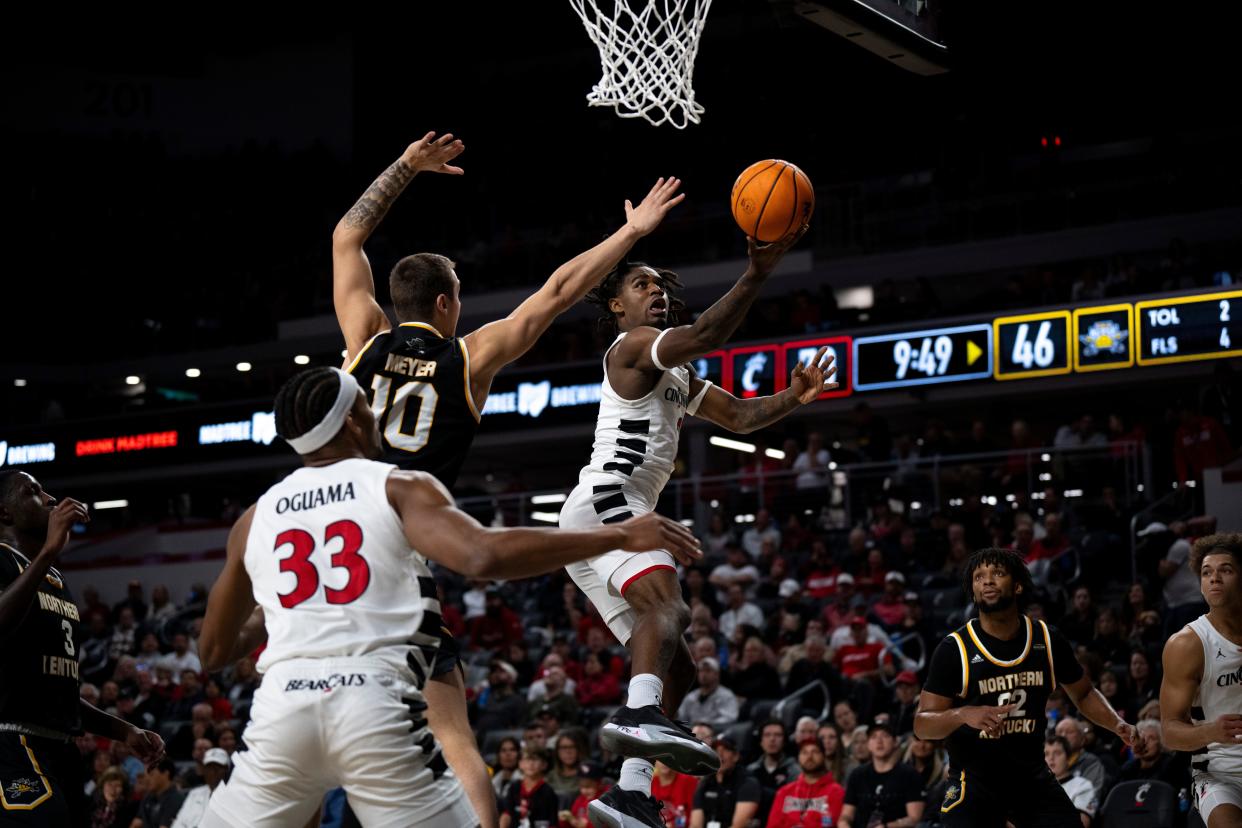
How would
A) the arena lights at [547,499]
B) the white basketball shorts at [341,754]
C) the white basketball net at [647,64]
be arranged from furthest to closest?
the arena lights at [547,499]
the white basketball net at [647,64]
the white basketball shorts at [341,754]

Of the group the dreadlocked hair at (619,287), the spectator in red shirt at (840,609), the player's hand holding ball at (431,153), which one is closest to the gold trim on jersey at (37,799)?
the player's hand holding ball at (431,153)

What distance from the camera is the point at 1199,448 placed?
1867cm

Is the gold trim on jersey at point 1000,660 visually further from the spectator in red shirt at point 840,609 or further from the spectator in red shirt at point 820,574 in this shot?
the spectator in red shirt at point 820,574

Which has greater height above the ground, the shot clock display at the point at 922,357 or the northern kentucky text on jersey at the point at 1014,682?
the shot clock display at the point at 922,357

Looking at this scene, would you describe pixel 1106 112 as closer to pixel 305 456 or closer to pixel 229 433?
pixel 229 433

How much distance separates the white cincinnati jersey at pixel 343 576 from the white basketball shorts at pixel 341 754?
0.08 m

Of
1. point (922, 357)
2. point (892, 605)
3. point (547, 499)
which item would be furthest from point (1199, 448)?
point (547, 499)

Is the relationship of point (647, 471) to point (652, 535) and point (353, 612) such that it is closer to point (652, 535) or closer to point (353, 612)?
point (652, 535)

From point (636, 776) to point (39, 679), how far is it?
2597 millimetres

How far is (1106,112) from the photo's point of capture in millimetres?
28047

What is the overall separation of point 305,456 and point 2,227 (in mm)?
31687

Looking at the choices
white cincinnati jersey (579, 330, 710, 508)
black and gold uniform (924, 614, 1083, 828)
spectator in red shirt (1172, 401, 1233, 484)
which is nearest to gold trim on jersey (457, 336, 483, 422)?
white cincinnati jersey (579, 330, 710, 508)

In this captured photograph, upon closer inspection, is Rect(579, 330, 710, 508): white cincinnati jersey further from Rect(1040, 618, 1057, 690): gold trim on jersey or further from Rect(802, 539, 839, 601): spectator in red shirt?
Rect(802, 539, 839, 601): spectator in red shirt

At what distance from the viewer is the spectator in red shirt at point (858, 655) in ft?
50.1
